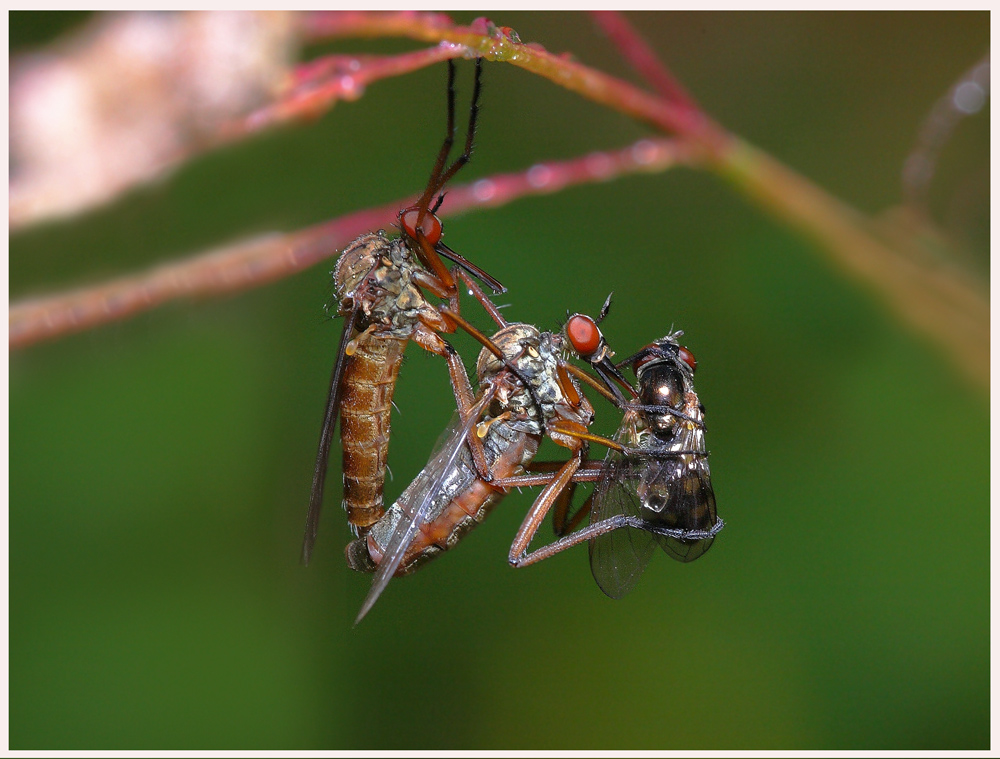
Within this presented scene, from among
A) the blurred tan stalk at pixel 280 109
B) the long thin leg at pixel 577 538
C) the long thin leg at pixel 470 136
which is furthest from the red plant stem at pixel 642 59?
the long thin leg at pixel 577 538

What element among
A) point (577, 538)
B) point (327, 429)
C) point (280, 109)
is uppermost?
point (280, 109)

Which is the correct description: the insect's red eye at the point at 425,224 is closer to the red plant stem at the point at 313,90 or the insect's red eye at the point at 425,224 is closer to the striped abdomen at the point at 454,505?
the red plant stem at the point at 313,90

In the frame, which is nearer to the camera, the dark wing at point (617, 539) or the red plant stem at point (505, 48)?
the red plant stem at point (505, 48)

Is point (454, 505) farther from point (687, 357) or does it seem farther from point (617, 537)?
point (687, 357)

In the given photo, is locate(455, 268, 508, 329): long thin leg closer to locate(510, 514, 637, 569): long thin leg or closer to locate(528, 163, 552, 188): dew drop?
locate(528, 163, 552, 188): dew drop

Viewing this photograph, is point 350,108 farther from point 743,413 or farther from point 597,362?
point 743,413

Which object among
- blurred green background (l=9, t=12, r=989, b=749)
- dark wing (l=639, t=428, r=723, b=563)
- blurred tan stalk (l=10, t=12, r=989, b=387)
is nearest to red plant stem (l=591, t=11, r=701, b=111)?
blurred tan stalk (l=10, t=12, r=989, b=387)

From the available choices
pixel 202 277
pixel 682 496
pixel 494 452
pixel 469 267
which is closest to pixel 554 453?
pixel 494 452
